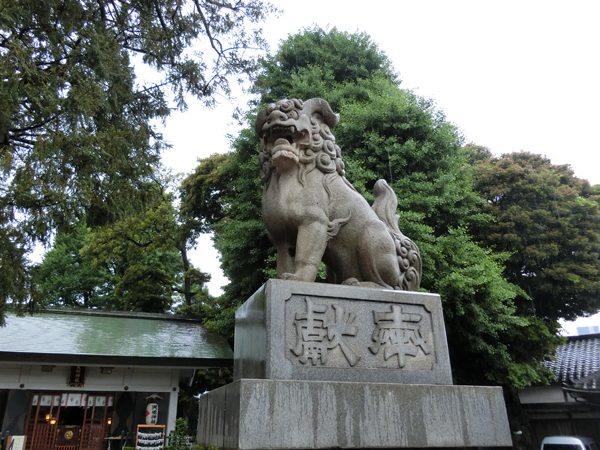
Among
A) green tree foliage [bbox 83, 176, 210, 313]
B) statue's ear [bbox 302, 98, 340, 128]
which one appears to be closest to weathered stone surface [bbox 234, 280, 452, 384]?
statue's ear [bbox 302, 98, 340, 128]

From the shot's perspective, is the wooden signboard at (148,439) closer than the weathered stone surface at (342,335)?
No

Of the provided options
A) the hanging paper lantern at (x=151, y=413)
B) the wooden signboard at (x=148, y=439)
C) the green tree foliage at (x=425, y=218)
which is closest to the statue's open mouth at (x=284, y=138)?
the green tree foliage at (x=425, y=218)

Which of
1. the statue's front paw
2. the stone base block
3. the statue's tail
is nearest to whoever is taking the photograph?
the stone base block

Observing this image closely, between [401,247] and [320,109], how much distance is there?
133cm

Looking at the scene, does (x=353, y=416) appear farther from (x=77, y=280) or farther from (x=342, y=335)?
(x=77, y=280)

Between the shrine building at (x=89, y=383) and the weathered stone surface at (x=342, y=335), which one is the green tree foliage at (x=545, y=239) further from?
the weathered stone surface at (x=342, y=335)

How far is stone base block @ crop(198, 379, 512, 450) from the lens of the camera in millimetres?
2273

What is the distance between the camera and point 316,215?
3.11 meters

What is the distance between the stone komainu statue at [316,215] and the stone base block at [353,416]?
815mm

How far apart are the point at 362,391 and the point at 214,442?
1.03 metres

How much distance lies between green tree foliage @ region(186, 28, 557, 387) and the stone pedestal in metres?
5.07

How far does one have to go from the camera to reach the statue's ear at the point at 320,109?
11.5 ft

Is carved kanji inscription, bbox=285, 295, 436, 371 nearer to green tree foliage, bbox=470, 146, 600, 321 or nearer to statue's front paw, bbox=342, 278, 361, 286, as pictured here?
statue's front paw, bbox=342, 278, 361, 286

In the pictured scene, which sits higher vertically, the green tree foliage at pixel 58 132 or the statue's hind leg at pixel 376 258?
the green tree foliage at pixel 58 132
